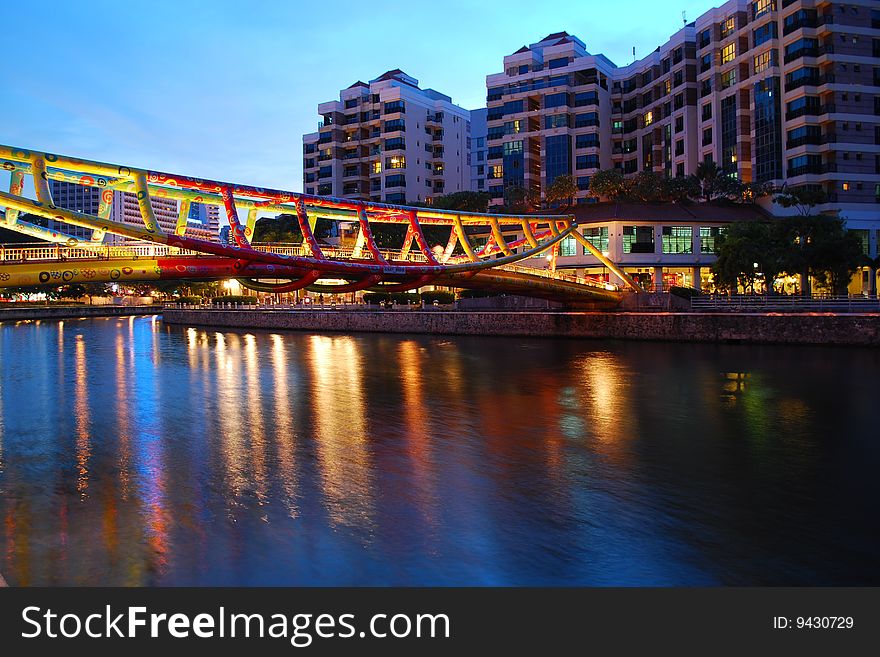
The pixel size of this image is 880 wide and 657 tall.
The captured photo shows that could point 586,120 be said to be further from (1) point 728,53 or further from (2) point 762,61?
(2) point 762,61

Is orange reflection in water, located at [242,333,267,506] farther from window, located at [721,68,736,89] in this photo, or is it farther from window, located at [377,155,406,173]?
window, located at [377,155,406,173]

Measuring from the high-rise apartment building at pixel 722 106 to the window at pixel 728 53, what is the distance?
162 millimetres

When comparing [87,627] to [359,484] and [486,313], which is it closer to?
[359,484]

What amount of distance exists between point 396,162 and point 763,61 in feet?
180

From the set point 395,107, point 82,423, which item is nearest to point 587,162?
point 395,107

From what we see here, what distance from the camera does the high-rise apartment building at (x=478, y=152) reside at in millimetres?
130875

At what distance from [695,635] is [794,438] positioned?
43.2 feet

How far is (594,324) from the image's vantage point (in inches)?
2247

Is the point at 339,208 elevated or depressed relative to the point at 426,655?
elevated

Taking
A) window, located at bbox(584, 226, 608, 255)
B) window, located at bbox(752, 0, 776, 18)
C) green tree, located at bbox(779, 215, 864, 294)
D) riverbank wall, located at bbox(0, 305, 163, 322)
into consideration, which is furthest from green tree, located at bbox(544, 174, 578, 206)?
riverbank wall, located at bbox(0, 305, 163, 322)

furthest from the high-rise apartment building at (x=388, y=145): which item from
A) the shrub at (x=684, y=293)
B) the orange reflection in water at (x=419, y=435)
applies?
the orange reflection in water at (x=419, y=435)

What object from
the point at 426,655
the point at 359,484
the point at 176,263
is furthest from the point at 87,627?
the point at 176,263

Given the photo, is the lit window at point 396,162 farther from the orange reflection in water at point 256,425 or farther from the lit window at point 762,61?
the orange reflection in water at point 256,425

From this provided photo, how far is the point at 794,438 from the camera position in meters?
19.3
